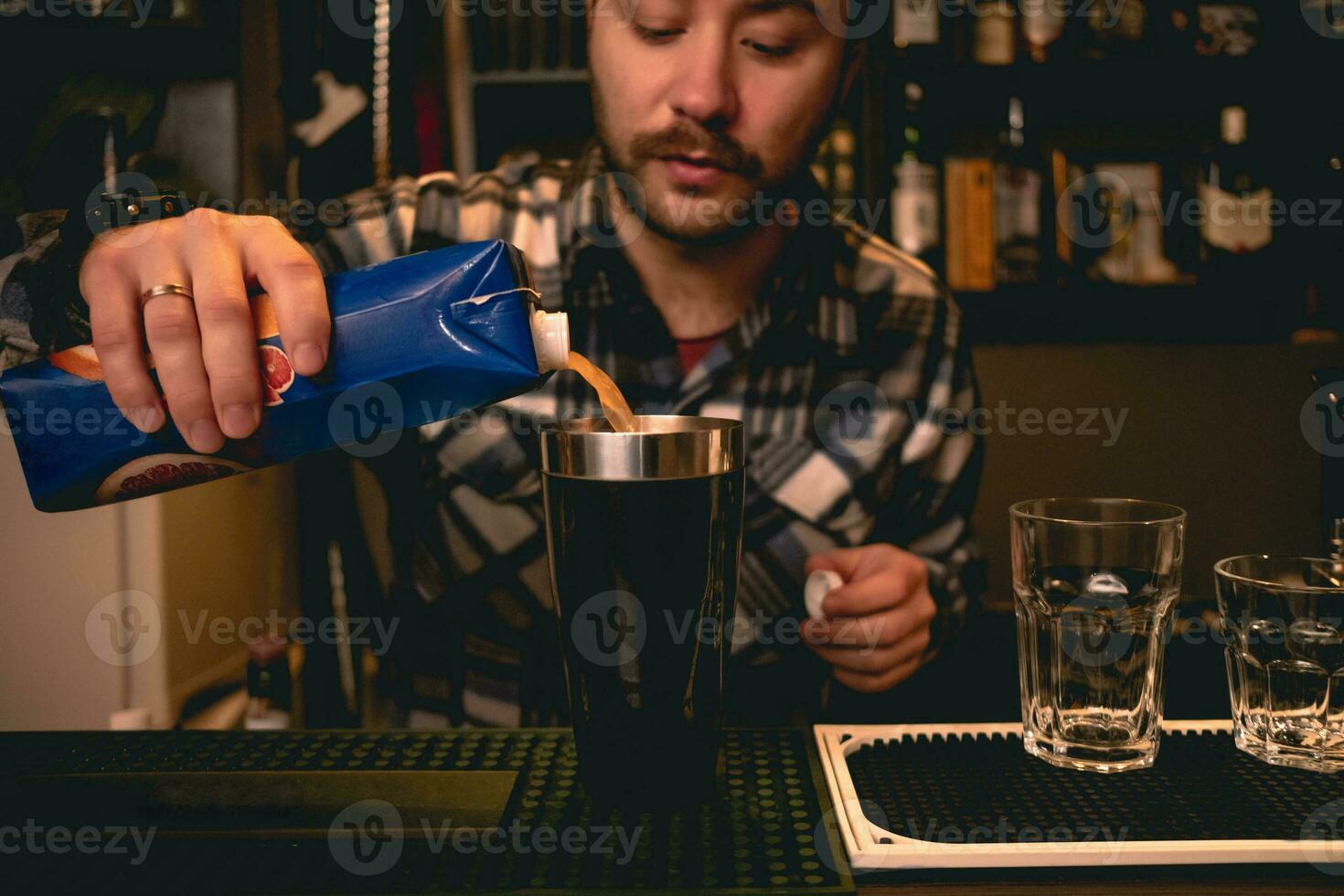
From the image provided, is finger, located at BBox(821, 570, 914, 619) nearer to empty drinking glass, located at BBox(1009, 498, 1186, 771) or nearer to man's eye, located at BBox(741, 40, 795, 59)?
empty drinking glass, located at BBox(1009, 498, 1186, 771)

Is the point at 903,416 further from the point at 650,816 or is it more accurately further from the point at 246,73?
the point at 246,73

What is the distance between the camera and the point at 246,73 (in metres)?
1.68

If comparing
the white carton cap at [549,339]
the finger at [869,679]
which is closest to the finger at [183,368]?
the white carton cap at [549,339]

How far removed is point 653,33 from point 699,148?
0.16m

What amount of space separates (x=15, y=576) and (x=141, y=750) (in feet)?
1.97

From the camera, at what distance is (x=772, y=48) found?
1.37 metres

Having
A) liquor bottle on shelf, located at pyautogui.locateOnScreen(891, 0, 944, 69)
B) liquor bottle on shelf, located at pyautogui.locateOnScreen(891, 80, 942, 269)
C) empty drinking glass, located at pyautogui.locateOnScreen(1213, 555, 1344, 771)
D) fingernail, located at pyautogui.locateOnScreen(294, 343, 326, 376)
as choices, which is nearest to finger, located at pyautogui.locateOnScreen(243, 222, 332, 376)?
fingernail, located at pyautogui.locateOnScreen(294, 343, 326, 376)

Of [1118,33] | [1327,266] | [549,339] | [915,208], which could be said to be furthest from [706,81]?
[1327,266]

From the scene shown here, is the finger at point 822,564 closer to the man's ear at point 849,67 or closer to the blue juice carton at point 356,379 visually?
the blue juice carton at point 356,379

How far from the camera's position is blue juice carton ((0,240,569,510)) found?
62cm

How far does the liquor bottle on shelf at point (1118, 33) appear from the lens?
2545 mm

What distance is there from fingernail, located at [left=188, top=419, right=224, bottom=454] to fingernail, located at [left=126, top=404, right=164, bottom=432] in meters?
0.03

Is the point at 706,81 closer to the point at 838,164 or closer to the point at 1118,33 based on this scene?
the point at 838,164

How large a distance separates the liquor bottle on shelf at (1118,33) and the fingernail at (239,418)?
251cm
